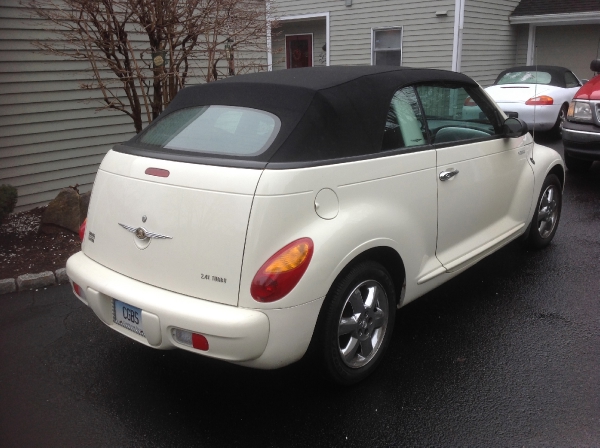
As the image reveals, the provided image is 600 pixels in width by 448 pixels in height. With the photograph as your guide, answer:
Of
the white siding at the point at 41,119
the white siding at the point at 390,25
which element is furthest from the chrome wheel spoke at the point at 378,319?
the white siding at the point at 390,25

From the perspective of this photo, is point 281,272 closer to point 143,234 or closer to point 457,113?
point 143,234

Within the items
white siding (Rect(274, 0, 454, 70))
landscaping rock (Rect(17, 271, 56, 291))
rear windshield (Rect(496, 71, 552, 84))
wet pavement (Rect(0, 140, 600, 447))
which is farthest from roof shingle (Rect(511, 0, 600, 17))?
landscaping rock (Rect(17, 271, 56, 291))

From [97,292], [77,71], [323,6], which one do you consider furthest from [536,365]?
[323,6]

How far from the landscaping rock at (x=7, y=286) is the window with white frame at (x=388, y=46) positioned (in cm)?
1312

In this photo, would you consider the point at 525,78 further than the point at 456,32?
No

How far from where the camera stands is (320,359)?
2.97 m

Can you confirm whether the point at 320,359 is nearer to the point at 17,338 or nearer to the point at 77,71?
the point at 17,338

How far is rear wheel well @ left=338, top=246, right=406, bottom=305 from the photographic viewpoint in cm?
306

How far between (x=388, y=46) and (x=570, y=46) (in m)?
5.42

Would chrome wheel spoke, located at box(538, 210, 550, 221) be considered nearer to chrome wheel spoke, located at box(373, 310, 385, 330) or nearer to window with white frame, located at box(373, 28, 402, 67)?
chrome wheel spoke, located at box(373, 310, 385, 330)

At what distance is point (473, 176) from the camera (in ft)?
12.9

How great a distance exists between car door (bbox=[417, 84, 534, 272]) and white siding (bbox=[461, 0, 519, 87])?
11.2 metres

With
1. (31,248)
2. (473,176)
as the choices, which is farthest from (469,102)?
(31,248)

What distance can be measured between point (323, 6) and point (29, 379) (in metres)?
15.3
